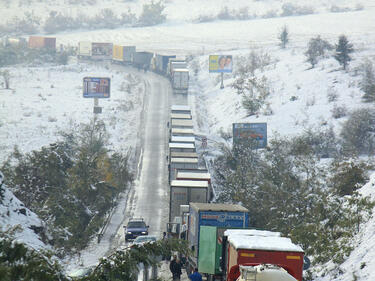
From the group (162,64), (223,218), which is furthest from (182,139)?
(162,64)

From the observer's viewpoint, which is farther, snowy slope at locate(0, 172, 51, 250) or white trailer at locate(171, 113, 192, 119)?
white trailer at locate(171, 113, 192, 119)

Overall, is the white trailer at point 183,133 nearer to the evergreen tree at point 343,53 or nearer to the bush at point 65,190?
the bush at point 65,190

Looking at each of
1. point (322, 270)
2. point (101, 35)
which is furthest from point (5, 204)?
point (101, 35)

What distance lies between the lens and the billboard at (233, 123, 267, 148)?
5075 centimetres

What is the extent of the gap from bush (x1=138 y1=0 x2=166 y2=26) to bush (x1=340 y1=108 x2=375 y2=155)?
12115 cm

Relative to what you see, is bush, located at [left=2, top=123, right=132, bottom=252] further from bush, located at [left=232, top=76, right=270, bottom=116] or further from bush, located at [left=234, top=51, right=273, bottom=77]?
bush, located at [left=234, top=51, right=273, bottom=77]

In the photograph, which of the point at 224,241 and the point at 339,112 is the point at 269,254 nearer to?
the point at 224,241

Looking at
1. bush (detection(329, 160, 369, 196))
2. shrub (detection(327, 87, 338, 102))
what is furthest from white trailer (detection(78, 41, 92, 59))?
bush (detection(329, 160, 369, 196))

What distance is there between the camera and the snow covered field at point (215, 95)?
199 ft

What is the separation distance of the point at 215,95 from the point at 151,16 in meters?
87.7

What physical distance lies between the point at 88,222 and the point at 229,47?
328 ft

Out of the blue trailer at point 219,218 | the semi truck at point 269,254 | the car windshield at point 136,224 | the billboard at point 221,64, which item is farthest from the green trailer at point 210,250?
the billboard at point 221,64

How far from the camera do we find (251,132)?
51688mm

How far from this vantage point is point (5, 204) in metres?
23.8
